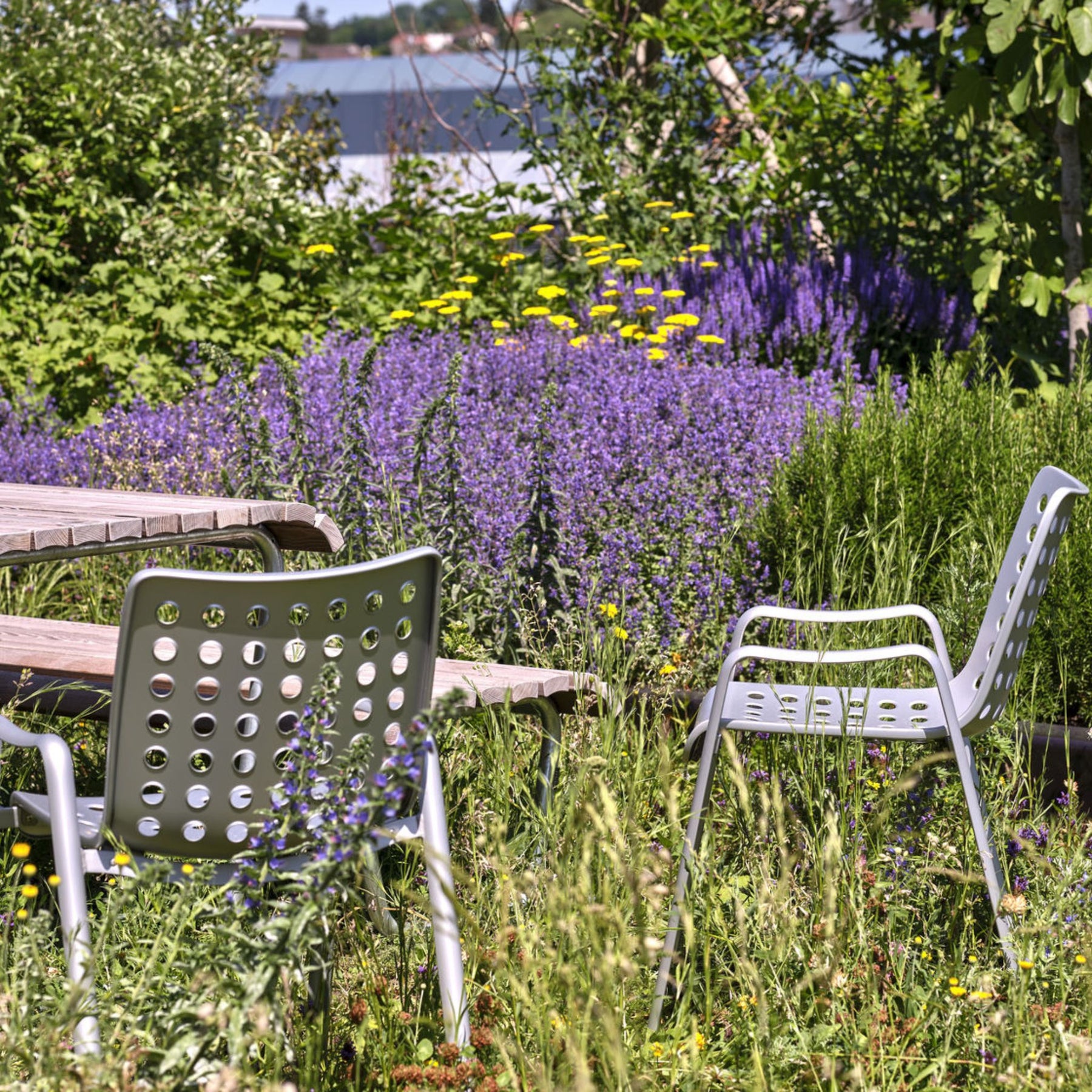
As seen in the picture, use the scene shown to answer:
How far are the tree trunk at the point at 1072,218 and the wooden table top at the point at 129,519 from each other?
3782mm

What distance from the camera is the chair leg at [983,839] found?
2.27 m

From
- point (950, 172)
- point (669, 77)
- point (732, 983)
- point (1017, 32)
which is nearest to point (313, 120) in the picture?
point (669, 77)

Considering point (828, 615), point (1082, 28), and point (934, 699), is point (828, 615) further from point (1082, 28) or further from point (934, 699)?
point (1082, 28)

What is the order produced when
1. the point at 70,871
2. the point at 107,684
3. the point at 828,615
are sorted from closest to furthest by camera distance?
the point at 70,871 < the point at 828,615 < the point at 107,684

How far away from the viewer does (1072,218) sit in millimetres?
5629

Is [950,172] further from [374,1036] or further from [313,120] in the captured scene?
[374,1036]

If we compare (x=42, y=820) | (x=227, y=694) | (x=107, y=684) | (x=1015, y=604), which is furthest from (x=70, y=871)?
(x=1015, y=604)

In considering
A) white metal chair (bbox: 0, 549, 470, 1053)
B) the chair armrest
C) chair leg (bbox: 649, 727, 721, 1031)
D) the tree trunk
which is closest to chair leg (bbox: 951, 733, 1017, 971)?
the chair armrest

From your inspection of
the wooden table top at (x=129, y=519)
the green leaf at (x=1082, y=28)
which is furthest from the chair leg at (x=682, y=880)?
the green leaf at (x=1082, y=28)

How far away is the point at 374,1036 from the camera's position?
7.01ft

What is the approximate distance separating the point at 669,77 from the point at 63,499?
5497mm

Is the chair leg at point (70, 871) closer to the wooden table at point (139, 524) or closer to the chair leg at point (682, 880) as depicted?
the wooden table at point (139, 524)

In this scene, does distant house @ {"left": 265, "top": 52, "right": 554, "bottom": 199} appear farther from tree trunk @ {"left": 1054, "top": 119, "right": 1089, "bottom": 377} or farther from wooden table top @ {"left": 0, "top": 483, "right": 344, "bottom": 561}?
wooden table top @ {"left": 0, "top": 483, "right": 344, "bottom": 561}

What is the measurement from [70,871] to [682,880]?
94cm
